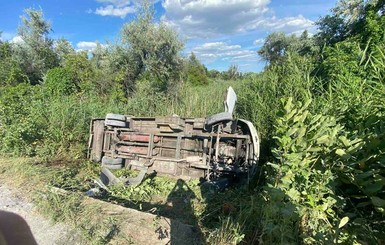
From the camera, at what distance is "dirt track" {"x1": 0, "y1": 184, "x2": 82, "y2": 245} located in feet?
10.6

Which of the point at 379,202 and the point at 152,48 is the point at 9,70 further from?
the point at 379,202

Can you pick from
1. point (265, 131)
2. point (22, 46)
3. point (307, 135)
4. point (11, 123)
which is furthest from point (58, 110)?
point (22, 46)

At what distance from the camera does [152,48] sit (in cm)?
1357

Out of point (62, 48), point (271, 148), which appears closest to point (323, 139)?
point (271, 148)

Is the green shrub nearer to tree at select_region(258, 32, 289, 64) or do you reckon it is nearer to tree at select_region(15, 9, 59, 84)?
tree at select_region(15, 9, 59, 84)

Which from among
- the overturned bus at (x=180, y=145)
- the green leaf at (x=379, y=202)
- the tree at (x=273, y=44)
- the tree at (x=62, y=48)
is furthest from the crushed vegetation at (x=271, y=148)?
the tree at (x=273, y=44)

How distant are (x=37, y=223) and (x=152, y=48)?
11280 mm

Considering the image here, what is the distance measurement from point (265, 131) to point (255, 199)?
8.28 feet

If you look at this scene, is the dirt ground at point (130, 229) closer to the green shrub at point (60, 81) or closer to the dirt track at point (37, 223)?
the dirt track at point (37, 223)

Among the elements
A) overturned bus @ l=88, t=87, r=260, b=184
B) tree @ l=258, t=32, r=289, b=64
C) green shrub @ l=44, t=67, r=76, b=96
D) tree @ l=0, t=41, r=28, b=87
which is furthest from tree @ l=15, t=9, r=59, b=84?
tree @ l=258, t=32, r=289, b=64

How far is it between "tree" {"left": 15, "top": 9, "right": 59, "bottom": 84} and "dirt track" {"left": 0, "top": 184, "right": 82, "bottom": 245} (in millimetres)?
17101

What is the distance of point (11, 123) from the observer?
7141mm

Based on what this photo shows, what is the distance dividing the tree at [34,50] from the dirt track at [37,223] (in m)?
17.1

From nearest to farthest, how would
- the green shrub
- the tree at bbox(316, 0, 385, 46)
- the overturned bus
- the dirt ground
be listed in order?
1. the dirt ground
2. the overturned bus
3. the tree at bbox(316, 0, 385, 46)
4. the green shrub
